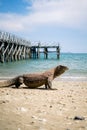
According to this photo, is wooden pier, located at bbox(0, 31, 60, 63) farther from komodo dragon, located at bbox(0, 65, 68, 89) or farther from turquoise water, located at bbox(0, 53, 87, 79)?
komodo dragon, located at bbox(0, 65, 68, 89)

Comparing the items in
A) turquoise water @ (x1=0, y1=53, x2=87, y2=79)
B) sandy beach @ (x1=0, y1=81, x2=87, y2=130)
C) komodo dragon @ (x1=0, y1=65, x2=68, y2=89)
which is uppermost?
komodo dragon @ (x1=0, y1=65, x2=68, y2=89)

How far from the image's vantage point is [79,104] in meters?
7.30

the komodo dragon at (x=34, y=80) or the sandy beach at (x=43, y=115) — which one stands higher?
the komodo dragon at (x=34, y=80)

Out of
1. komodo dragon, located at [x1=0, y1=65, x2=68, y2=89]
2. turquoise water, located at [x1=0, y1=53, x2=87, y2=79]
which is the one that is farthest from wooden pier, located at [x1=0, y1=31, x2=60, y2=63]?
komodo dragon, located at [x1=0, y1=65, x2=68, y2=89]

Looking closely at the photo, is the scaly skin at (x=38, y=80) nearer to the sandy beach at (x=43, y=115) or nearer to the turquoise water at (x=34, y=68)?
the sandy beach at (x=43, y=115)

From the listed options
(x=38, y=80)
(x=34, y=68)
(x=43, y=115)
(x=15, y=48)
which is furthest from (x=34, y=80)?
(x=15, y=48)

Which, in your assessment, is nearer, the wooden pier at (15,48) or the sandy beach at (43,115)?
the sandy beach at (43,115)

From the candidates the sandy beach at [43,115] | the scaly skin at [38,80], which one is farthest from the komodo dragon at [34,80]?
the sandy beach at [43,115]

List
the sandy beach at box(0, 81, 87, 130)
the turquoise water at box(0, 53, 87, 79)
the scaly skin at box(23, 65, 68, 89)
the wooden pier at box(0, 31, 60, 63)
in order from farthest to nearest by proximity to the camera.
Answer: the wooden pier at box(0, 31, 60, 63)
the turquoise water at box(0, 53, 87, 79)
the scaly skin at box(23, 65, 68, 89)
the sandy beach at box(0, 81, 87, 130)

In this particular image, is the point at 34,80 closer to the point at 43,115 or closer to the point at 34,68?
the point at 43,115

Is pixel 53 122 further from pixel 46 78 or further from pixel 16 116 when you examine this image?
pixel 46 78

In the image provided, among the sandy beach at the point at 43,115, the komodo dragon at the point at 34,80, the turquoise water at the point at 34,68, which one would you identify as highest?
the komodo dragon at the point at 34,80

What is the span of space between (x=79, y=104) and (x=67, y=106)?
514 millimetres

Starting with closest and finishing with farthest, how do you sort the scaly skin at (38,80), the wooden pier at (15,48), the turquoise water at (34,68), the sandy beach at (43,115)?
the sandy beach at (43,115)
the scaly skin at (38,80)
the turquoise water at (34,68)
the wooden pier at (15,48)
